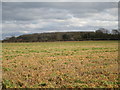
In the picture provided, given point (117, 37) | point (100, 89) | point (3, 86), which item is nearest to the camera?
point (100, 89)

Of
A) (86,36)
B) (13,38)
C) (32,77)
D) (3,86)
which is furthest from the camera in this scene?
(13,38)

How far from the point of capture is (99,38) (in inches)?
2884

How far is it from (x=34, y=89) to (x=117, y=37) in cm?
6735

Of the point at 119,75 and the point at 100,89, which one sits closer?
the point at 100,89

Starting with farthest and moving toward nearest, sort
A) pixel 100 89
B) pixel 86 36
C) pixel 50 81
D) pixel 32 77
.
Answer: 1. pixel 86 36
2. pixel 32 77
3. pixel 50 81
4. pixel 100 89

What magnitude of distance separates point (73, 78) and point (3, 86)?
3070 millimetres

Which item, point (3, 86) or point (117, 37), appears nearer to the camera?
point (3, 86)

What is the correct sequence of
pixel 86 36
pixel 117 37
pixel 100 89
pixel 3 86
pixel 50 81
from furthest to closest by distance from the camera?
1. pixel 86 36
2. pixel 117 37
3. pixel 50 81
4. pixel 3 86
5. pixel 100 89

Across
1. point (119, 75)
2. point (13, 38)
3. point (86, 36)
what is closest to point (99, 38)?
point (86, 36)

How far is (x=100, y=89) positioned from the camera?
22.5ft

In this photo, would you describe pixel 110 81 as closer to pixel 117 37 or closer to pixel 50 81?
pixel 50 81

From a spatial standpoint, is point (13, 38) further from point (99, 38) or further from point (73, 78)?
point (73, 78)

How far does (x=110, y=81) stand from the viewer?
26.4 feet

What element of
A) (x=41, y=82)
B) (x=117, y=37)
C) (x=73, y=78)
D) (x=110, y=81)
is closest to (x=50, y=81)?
(x=41, y=82)
